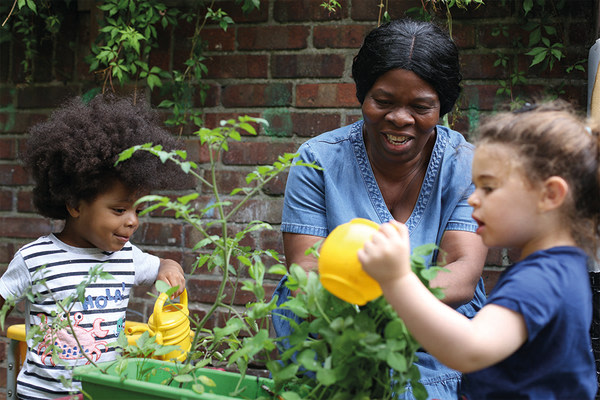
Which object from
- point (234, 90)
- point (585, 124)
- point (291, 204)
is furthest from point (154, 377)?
point (234, 90)

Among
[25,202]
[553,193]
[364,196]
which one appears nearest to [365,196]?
[364,196]

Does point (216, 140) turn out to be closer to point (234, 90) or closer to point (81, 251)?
point (81, 251)

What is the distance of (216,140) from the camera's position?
3.33 ft

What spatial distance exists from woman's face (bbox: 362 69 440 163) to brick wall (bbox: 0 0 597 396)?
0.61 m

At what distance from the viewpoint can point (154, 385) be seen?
2.95 ft

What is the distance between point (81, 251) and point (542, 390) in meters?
1.21

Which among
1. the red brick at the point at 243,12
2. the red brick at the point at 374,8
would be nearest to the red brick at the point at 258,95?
the red brick at the point at 243,12

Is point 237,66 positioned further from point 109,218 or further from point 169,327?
point 169,327

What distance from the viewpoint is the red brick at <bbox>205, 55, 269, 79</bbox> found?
222 cm

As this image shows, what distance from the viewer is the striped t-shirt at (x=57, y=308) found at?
4.86 feet

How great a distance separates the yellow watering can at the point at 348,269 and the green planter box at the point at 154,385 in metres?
0.22

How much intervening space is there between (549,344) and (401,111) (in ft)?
2.47

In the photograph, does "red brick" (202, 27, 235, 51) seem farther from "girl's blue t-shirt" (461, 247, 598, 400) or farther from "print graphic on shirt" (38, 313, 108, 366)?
Result: "girl's blue t-shirt" (461, 247, 598, 400)

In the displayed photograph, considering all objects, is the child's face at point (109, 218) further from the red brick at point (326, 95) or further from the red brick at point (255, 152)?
the red brick at point (326, 95)
